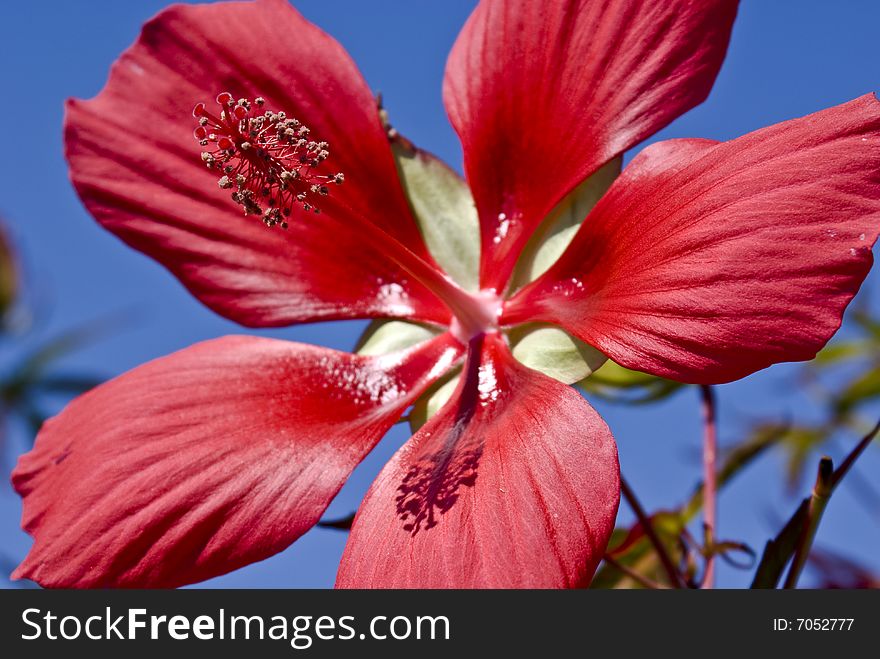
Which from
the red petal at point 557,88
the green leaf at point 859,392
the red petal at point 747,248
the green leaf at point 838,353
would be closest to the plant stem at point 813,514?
the red petal at point 747,248

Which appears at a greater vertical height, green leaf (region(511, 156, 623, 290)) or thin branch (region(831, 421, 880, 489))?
green leaf (region(511, 156, 623, 290))

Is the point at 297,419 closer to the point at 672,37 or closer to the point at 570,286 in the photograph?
the point at 570,286

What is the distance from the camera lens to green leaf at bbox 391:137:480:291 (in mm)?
1212

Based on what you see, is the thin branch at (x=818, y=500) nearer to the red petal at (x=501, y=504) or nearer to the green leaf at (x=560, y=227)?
the red petal at (x=501, y=504)

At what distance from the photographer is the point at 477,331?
1173mm

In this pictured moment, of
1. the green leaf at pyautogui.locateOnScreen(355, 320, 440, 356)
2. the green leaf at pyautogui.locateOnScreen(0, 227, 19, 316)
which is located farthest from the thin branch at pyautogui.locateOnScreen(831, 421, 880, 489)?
the green leaf at pyautogui.locateOnScreen(0, 227, 19, 316)

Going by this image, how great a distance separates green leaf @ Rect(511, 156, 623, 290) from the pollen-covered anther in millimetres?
239

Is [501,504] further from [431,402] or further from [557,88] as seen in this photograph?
[557,88]

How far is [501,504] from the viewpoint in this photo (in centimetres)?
87

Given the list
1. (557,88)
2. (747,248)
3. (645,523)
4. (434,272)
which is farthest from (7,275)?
(747,248)

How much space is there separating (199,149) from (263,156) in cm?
17

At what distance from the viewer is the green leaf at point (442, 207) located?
47.7 inches

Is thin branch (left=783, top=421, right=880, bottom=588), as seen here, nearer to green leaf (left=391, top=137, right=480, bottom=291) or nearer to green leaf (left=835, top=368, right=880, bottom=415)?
green leaf (left=391, top=137, right=480, bottom=291)

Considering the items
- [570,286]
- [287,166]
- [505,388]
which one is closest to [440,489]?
[505,388]
